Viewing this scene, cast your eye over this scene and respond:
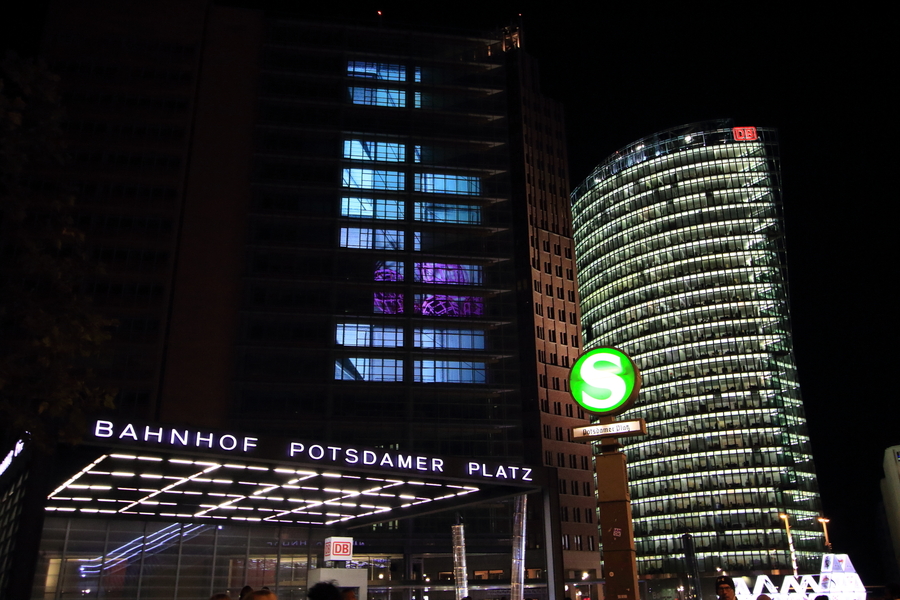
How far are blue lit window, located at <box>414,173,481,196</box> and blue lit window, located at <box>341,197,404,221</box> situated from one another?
354 cm

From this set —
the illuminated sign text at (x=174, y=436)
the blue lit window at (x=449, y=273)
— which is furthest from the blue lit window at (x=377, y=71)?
the illuminated sign text at (x=174, y=436)

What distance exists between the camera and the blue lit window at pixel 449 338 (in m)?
78.8

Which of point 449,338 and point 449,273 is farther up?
point 449,273

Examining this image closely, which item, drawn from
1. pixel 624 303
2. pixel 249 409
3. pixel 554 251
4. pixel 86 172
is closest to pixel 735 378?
pixel 624 303

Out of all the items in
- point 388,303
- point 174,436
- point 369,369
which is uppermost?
point 388,303

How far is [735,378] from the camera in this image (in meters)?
129

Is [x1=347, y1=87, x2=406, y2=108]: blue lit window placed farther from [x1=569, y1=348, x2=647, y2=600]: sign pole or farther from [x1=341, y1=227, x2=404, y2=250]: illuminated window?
[x1=569, y1=348, x2=647, y2=600]: sign pole

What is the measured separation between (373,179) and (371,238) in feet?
22.9

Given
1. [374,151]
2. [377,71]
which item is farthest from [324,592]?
[377,71]

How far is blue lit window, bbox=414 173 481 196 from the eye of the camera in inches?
3349

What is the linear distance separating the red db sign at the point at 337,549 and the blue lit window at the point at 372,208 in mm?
51767

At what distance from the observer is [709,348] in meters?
132

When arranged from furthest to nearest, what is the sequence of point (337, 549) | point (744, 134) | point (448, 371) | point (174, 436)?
point (744, 134), point (448, 371), point (337, 549), point (174, 436)

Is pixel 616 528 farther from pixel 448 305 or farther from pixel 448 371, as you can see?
pixel 448 305
